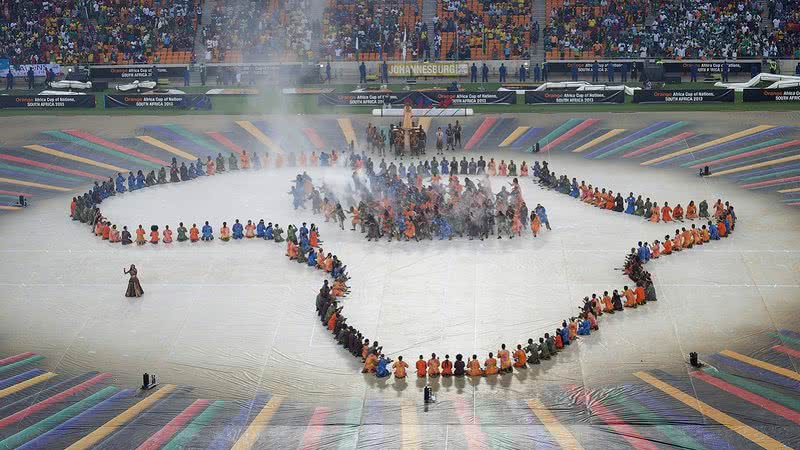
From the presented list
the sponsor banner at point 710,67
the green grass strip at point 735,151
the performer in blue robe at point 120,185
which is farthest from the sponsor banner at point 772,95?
the performer in blue robe at point 120,185

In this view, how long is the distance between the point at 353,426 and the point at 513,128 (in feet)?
126

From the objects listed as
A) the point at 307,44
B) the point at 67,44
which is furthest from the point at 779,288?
the point at 67,44

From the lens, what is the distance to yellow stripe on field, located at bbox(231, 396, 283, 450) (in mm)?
36491

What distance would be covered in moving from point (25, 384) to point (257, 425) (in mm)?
8325

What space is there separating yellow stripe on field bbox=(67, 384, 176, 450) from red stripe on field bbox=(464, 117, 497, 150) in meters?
33.0

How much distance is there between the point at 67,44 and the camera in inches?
3612

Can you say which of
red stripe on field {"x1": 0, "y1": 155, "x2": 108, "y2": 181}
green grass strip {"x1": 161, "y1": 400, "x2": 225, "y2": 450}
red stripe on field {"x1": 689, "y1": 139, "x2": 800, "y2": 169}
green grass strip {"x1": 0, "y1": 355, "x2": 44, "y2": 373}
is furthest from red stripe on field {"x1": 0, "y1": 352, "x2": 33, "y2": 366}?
red stripe on field {"x1": 689, "y1": 139, "x2": 800, "y2": 169}

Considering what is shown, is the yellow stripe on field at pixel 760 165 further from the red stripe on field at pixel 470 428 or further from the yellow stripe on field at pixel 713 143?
the red stripe on field at pixel 470 428

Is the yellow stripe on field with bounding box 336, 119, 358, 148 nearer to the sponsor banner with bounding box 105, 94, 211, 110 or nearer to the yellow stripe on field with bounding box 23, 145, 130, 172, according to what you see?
the sponsor banner with bounding box 105, 94, 211, 110

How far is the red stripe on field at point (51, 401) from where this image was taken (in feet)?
125

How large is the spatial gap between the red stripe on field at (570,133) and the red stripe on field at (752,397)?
30068mm

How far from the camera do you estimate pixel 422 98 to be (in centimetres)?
7688

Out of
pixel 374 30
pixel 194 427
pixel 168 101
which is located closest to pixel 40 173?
pixel 168 101

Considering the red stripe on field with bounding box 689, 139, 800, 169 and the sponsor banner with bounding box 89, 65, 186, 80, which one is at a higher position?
the sponsor banner with bounding box 89, 65, 186, 80
